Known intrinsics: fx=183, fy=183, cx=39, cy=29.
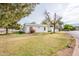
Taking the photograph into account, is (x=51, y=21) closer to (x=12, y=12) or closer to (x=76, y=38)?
(x=76, y=38)

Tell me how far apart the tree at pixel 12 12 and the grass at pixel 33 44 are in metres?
0.14

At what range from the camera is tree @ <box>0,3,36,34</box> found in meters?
1.81

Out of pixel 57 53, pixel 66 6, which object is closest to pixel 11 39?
pixel 57 53

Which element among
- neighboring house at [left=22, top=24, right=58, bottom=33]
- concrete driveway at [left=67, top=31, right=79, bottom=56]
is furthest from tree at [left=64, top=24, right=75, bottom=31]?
neighboring house at [left=22, top=24, right=58, bottom=33]

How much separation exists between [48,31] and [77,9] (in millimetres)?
356

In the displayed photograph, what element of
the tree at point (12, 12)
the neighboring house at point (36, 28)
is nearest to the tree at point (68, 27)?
the neighboring house at point (36, 28)

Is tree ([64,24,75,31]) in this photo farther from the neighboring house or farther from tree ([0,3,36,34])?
tree ([0,3,36,34])

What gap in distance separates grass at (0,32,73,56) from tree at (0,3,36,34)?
0.46 feet

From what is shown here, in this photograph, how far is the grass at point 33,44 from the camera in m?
1.78

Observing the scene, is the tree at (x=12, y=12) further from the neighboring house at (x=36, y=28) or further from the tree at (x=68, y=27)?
the tree at (x=68, y=27)

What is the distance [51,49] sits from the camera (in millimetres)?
1784

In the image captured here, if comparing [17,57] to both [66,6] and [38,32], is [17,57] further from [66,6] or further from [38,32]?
[66,6]

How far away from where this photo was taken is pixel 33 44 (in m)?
1.79

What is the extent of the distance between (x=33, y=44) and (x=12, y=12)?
1.26 feet
